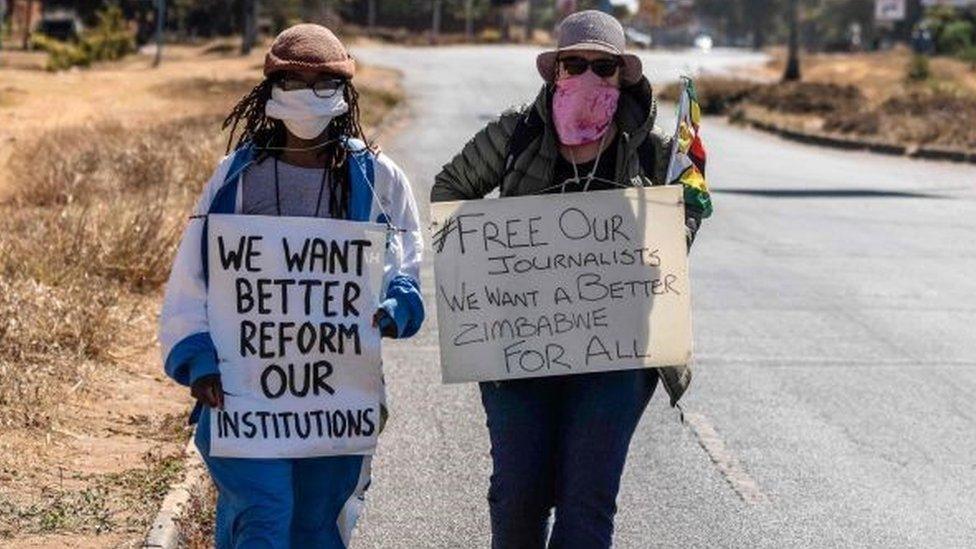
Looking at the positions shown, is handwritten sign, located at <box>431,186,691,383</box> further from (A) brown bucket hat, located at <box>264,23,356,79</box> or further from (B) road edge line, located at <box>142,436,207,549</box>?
(B) road edge line, located at <box>142,436,207,549</box>

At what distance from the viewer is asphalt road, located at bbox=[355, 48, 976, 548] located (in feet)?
25.7

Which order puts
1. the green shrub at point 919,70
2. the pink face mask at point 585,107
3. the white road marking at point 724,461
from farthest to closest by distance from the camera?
the green shrub at point 919,70 → the white road marking at point 724,461 → the pink face mask at point 585,107

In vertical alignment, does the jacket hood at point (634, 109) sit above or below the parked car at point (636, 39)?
above

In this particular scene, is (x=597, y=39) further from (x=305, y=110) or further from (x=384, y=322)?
(x=384, y=322)

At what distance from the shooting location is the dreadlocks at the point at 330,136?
5234mm

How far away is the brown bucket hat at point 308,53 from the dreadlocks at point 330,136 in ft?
0.19

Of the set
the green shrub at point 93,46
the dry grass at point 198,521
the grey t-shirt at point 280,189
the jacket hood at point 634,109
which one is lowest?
the green shrub at point 93,46

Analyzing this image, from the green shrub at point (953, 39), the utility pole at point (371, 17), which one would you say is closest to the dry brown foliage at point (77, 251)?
the green shrub at point (953, 39)

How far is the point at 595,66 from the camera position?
5.45 metres

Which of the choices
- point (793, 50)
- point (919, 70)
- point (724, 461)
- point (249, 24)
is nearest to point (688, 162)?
point (724, 461)

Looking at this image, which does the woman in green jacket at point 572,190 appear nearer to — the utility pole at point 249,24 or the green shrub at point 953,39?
the utility pole at point 249,24

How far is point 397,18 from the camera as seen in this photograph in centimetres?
11625

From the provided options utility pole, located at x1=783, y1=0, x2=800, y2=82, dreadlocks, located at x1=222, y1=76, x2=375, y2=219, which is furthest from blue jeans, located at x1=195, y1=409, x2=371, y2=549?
utility pole, located at x1=783, y1=0, x2=800, y2=82

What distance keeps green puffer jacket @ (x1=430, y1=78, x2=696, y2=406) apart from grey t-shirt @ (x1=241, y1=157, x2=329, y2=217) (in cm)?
54
